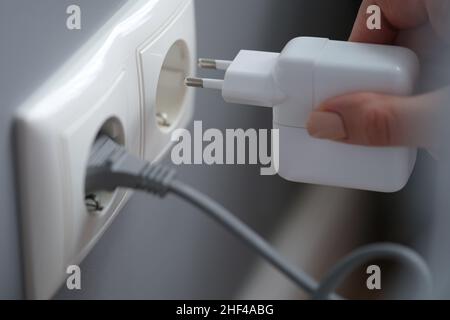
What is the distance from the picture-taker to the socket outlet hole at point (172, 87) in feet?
1.34

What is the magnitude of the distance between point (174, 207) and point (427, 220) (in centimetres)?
38

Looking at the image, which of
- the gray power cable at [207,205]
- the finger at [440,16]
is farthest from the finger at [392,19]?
the gray power cable at [207,205]

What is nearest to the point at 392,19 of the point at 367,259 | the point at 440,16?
the point at 440,16

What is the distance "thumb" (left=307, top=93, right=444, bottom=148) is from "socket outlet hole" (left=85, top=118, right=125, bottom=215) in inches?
3.4

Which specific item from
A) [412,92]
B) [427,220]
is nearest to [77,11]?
[412,92]

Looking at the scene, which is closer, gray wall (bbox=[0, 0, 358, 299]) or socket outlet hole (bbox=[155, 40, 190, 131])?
gray wall (bbox=[0, 0, 358, 299])

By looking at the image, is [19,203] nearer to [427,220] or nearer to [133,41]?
[133,41]

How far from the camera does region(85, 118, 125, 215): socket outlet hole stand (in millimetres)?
341

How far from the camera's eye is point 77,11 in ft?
1.06

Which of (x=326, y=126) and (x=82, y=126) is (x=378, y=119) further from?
(x=82, y=126)

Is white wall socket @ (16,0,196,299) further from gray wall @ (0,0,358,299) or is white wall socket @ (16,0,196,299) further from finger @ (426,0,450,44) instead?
finger @ (426,0,450,44)

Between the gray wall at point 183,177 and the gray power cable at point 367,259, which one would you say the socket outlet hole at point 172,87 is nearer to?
the gray wall at point 183,177

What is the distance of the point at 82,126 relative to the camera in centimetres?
31

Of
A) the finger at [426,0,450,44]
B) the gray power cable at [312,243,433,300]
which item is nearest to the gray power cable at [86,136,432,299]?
the gray power cable at [312,243,433,300]
